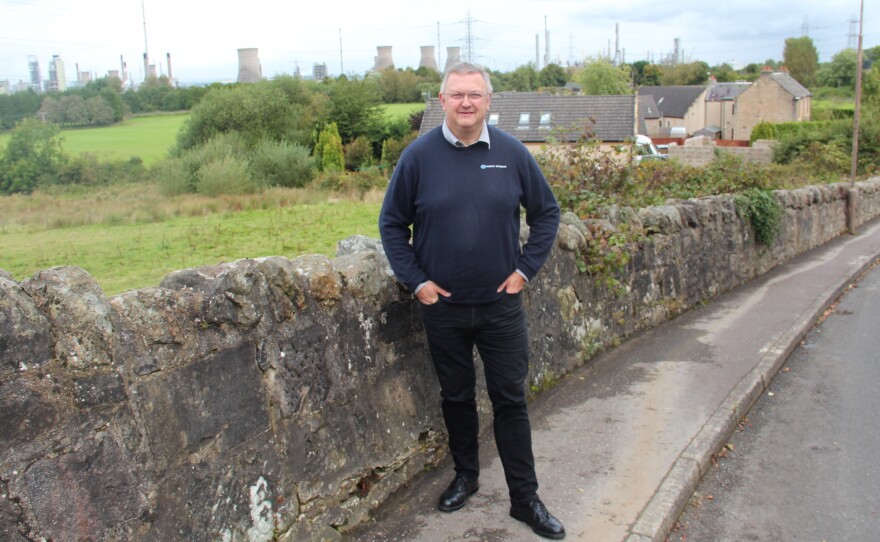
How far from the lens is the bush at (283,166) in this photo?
1756 inches

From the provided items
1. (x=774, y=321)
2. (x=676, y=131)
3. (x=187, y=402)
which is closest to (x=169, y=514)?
(x=187, y=402)

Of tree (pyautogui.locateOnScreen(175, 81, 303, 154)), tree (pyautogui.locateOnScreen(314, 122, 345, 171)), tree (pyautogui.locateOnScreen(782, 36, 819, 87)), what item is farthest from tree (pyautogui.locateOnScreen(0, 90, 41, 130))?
tree (pyautogui.locateOnScreen(782, 36, 819, 87))

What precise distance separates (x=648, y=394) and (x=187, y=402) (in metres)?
4.07

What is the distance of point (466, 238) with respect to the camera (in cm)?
394

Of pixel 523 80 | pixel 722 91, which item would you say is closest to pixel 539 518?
pixel 722 91

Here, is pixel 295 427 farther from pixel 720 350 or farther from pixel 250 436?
pixel 720 350

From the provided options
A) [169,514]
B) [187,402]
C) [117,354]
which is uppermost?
[117,354]

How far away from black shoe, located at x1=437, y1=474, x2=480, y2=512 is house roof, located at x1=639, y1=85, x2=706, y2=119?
88740mm

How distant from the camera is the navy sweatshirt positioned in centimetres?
395

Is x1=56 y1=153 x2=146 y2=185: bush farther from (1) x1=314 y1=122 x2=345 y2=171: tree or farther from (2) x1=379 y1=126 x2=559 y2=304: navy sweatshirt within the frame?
(2) x1=379 y1=126 x2=559 y2=304: navy sweatshirt

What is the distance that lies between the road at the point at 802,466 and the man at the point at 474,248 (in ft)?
3.86

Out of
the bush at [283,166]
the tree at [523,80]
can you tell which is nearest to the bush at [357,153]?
the bush at [283,166]

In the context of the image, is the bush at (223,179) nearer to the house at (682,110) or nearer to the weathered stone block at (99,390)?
the weathered stone block at (99,390)

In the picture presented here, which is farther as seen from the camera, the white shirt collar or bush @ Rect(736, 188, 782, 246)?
bush @ Rect(736, 188, 782, 246)
